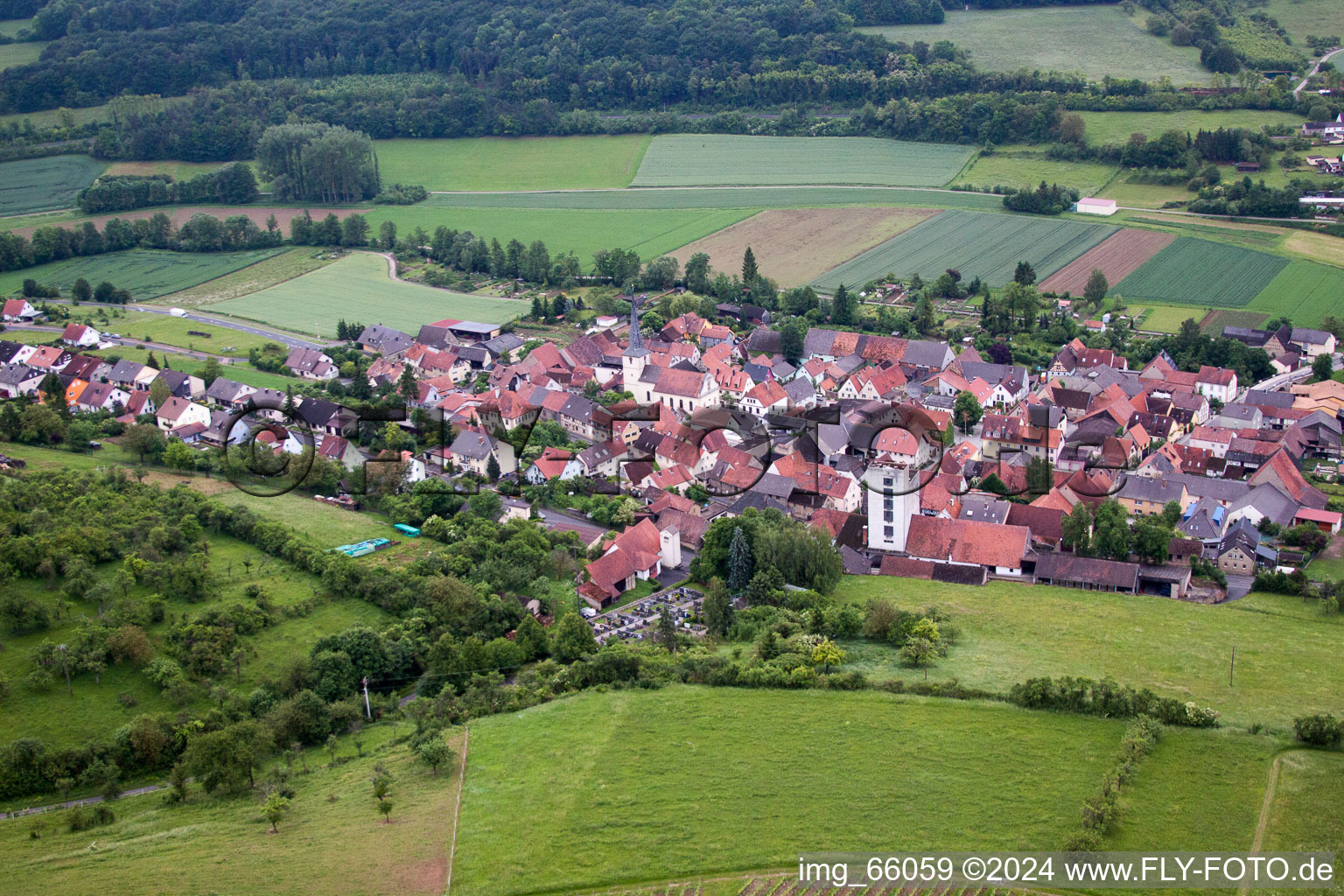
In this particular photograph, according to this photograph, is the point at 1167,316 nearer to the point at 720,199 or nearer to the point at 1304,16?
the point at 720,199

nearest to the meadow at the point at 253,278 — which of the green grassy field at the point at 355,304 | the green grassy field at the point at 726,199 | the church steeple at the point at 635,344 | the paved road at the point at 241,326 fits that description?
the green grassy field at the point at 355,304

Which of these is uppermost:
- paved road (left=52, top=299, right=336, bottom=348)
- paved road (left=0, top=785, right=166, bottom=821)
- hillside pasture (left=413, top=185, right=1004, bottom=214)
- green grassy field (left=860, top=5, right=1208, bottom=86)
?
green grassy field (left=860, top=5, right=1208, bottom=86)

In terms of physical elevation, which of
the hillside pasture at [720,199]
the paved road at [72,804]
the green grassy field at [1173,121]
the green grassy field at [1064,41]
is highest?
the green grassy field at [1064,41]

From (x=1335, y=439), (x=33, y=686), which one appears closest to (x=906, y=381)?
(x=1335, y=439)

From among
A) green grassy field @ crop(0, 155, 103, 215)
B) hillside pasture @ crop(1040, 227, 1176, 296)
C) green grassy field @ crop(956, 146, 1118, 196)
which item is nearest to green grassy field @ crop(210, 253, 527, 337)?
green grassy field @ crop(0, 155, 103, 215)

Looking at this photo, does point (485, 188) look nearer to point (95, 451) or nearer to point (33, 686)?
point (95, 451)

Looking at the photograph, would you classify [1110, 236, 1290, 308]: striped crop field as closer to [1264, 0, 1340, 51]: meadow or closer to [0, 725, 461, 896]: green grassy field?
[1264, 0, 1340, 51]: meadow

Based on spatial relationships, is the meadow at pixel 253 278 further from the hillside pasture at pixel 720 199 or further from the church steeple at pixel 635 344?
the church steeple at pixel 635 344
